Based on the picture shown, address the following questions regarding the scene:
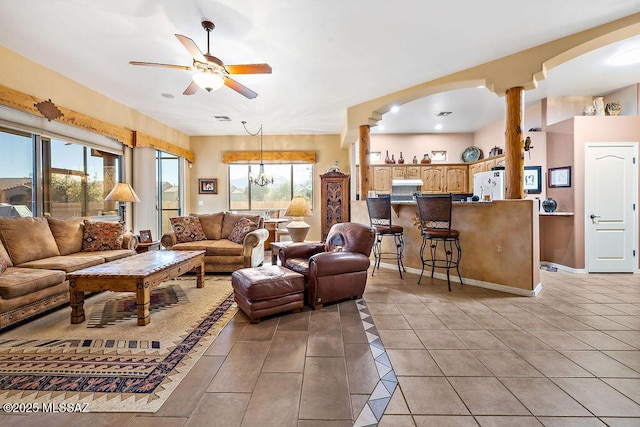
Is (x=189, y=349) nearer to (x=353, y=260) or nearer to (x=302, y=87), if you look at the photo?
(x=353, y=260)

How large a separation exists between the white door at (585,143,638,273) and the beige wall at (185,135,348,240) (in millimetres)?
4727

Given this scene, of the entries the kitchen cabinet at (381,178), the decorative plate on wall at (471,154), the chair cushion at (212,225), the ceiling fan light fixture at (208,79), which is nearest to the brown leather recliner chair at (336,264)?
the chair cushion at (212,225)

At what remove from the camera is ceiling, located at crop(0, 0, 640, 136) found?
8.63ft

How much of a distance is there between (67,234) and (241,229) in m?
2.22

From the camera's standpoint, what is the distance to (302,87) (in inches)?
175

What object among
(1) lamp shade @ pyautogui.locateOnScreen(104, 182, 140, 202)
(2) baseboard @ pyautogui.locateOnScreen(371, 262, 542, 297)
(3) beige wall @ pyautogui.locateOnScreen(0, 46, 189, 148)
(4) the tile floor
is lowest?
(4) the tile floor

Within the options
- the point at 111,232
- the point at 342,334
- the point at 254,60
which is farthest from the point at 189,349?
the point at 254,60

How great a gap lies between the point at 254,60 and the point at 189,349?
3.40 metres

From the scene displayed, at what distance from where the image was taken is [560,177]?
476cm

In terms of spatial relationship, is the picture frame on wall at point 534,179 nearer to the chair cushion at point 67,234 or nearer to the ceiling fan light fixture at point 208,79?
the ceiling fan light fixture at point 208,79

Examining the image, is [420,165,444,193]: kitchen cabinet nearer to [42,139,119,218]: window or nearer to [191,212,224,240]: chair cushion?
[191,212,224,240]: chair cushion

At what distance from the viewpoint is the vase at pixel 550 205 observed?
473 centimetres

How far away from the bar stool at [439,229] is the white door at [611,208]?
8.08 feet

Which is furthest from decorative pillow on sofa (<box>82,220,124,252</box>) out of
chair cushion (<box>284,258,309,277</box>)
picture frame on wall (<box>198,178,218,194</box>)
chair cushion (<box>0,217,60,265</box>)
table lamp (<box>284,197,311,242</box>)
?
picture frame on wall (<box>198,178,218,194</box>)
